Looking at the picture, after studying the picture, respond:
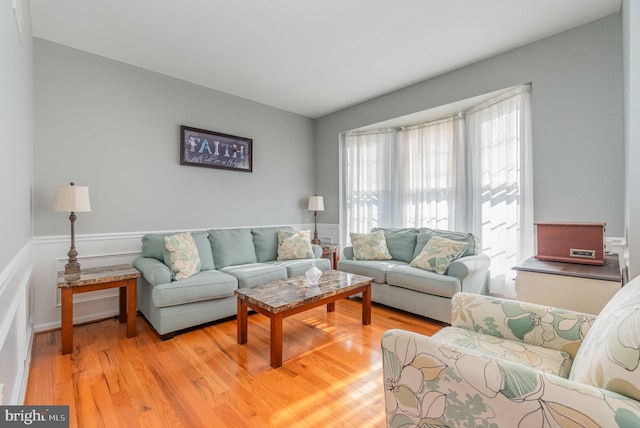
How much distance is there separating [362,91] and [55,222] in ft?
11.9

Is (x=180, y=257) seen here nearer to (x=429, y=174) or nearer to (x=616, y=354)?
(x=616, y=354)

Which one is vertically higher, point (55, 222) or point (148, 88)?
point (148, 88)

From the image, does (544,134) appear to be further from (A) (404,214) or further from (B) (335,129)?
(B) (335,129)

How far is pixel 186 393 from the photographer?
1.72 m

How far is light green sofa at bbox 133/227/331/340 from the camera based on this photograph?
2439 millimetres

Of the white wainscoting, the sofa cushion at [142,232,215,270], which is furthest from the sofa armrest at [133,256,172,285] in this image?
the white wainscoting

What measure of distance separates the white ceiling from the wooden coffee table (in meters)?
2.20

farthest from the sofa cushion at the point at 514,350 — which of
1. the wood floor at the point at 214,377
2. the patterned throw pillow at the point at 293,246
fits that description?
the patterned throw pillow at the point at 293,246

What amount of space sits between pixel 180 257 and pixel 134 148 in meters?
1.37

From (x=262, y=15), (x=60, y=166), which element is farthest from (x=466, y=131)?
(x=60, y=166)

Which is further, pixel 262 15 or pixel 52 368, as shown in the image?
pixel 262 15

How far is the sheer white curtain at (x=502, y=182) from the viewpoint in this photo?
2.86 metres

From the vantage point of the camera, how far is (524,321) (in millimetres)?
1436

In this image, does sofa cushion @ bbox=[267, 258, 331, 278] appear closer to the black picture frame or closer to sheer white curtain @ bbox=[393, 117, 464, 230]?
sheer white curtain @ bbox=[393, 117, 464, 230]
